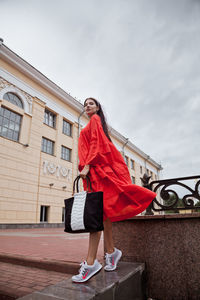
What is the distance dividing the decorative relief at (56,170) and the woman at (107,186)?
1276 centimetres

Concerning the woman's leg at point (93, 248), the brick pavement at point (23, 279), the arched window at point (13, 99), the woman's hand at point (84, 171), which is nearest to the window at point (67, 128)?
the arched window at point (13, 99)

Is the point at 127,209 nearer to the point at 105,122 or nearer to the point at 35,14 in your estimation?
the point at 105,122

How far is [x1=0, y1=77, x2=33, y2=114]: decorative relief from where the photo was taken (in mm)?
12462

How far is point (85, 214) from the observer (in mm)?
1730

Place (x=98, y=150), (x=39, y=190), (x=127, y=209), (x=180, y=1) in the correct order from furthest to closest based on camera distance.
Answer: (x=39, y=190) → (x=180, y=1) → (x=98, y=150) → (x=127, y=209)

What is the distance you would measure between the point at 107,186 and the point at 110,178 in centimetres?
8

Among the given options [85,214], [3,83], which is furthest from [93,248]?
[3,83]

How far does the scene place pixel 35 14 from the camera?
16.6 ft

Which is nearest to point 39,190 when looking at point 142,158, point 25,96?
point 25,96

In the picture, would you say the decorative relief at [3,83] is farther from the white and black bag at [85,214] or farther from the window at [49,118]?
the white and black bag at [85,214]

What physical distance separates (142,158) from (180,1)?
97.6ft

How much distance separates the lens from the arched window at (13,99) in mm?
12709

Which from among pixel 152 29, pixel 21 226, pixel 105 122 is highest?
pixel 152 29

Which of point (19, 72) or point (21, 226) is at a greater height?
point (19, 72)
